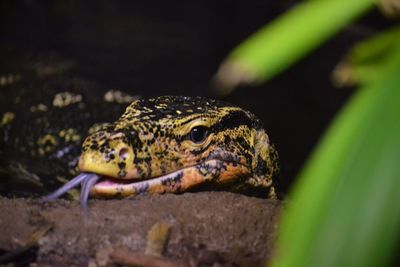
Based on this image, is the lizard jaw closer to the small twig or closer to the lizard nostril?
the lizard nostril

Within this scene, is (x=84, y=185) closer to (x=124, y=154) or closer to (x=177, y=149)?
(x=124, y=154)

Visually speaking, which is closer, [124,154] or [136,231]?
[136,231]

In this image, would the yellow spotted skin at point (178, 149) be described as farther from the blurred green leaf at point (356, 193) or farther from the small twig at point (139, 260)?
the blurred green leaf at point (356, 193)

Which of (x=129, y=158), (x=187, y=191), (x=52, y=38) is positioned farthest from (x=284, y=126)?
(x=52, y=38)

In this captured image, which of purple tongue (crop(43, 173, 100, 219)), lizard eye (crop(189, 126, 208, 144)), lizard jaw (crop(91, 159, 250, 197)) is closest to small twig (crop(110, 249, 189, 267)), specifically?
purple tongue (crop(43, 173, 100, 219))

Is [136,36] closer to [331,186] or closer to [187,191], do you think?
[187,191]

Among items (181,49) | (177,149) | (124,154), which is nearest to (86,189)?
(124,154)
